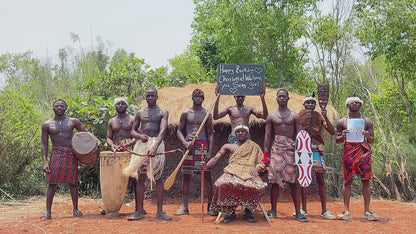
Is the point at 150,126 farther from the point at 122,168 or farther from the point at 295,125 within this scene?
the point at 295,125

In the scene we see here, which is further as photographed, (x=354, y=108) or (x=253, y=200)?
(x=354, y=108)

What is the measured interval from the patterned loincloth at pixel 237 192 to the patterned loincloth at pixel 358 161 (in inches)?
55.3

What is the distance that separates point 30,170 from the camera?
998 cm

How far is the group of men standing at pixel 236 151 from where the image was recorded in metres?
5.81

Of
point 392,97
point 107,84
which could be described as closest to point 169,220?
point 107,84

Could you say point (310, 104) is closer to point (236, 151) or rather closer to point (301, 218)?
point (236, 151)

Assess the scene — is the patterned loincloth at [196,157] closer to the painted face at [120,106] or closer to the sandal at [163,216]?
the sandal at [163,216]

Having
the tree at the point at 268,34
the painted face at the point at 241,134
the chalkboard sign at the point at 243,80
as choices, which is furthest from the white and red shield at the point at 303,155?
the tree at the point at 268,34

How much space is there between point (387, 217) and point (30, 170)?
25.0ft

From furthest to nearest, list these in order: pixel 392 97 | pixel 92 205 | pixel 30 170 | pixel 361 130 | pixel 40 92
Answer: pixel 40 92 → pixel 392 97 → pixel 30 170 → pixel 92 205 → pixel 361 130

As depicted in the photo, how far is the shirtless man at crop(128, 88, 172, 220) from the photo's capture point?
6.05 meters

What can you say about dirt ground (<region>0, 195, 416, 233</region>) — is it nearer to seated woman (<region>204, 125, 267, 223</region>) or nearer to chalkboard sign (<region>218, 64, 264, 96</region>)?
seated woman (<region>204, 125, 267, 223</region>)

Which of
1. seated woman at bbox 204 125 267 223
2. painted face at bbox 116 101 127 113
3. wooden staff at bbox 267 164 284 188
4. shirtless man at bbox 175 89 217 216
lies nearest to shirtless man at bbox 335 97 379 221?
wooden staff at bbox 267 164 284 188

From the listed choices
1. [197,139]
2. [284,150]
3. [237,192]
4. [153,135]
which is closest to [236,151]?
[237,192]
